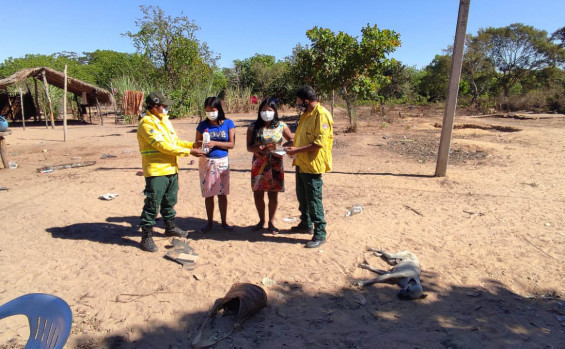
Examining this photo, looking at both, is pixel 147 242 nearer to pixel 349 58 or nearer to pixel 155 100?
pixel 155 100

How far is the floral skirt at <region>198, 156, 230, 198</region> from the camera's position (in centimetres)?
394

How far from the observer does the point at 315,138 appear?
141 inches

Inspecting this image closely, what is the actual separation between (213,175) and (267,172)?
23.8 inches

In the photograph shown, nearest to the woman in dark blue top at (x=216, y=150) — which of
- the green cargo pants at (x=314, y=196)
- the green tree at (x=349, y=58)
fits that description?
the green cargo pants at (x=314, y=196)

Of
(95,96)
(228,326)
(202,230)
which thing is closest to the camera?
(228,326)

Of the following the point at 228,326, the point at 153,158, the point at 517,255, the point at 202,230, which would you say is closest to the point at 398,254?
the point at 517,255

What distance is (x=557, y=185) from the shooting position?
234 inches

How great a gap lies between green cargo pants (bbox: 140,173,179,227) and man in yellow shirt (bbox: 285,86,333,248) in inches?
51.8

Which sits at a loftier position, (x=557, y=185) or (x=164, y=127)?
(x=164, y=127)

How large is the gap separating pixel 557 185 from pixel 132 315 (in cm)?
667

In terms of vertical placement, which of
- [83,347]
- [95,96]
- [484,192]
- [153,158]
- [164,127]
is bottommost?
[83,347]

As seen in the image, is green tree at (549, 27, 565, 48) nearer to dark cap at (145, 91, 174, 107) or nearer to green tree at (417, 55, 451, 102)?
green tree at (417, 55, 451, 102)

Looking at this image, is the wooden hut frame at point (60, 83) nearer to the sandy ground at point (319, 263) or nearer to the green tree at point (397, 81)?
the sandy ground at point (319, 263)

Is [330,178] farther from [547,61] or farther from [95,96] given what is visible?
[547,61]
